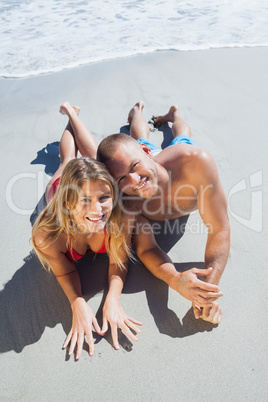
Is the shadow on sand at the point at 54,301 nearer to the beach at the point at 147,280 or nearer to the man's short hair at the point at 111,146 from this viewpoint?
the beach at the point at 147,280

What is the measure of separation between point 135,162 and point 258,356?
1.37m

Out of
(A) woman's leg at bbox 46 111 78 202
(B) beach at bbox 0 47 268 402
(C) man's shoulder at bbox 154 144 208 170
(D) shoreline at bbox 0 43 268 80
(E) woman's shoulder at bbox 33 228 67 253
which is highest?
(D) shoreline at bbox 0 43 268 80

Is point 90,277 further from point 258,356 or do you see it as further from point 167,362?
point 258,356

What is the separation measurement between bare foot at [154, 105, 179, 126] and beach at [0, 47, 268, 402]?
0.42 ft

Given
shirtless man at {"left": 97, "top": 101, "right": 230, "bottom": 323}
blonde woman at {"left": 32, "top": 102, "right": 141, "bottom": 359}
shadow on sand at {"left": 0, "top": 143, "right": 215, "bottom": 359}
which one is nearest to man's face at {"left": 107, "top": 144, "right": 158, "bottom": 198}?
shirtless man at {"left": 97, "top": 101, "right": 230, "bottom": 323}

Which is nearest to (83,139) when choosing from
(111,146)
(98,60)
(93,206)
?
(111,146)

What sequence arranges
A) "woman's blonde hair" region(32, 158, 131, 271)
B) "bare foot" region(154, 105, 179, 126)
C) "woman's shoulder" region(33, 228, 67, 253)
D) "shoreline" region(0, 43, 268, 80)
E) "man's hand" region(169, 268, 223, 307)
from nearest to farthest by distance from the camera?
1. "man's hand" region(169, 268, 223, 307)
2. "woman's blonde hair" region(32, 158, 131, 271)
3. "woman's shoulder" region(33, 228, 67, 253)
4. "bare foot" region(154, 105, 179, 126)
5. "shoreline" region(0, 43, 268, 80)

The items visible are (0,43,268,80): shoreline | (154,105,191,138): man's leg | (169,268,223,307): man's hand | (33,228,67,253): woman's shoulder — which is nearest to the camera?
(169,268,223,307): man's hand

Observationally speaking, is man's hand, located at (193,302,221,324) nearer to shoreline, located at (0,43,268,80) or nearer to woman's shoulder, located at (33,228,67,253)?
woman's shoulder, located at (33,228,67,253)

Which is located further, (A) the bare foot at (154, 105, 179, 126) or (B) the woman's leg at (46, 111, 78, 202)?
(A) the bare foot at (154, 105, 179, 126)

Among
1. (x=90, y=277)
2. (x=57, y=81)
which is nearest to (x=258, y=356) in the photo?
(x=90, y=277)

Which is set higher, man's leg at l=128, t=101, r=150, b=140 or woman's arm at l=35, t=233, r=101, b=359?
man's leg at l=128, t=101, r=150, b=140

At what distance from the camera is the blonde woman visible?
6.88 ft

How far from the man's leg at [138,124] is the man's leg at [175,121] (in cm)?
22
